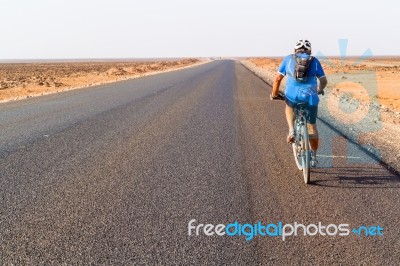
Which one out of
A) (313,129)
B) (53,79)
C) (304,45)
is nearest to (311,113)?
(313,129)

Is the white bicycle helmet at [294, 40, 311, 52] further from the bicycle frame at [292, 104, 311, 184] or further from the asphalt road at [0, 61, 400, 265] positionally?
the asphalt road at [0, 61, 400, 265]

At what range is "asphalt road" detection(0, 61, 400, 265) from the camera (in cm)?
356

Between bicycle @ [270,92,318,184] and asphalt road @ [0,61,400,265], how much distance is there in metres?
0.19

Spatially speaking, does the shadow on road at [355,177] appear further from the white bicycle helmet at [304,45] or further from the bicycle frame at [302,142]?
the white bicycle helmet at [304,45]

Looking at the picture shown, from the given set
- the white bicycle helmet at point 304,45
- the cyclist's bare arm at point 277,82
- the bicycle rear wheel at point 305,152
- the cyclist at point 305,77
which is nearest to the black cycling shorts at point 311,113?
the cyclist at point 305,77

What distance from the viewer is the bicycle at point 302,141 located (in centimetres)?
540

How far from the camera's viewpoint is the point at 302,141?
18.6ft

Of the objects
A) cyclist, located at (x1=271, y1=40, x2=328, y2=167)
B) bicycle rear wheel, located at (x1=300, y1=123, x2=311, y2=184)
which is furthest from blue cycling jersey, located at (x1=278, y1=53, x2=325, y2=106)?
bicycle rear wheel, located at (x1=300, y1=123, x2=311, y2=184)

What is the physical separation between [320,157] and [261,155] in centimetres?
101

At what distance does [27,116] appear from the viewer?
1172 cm

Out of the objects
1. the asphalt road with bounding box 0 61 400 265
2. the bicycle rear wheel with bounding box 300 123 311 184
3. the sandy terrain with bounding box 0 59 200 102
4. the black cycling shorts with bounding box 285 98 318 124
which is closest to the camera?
the asphalt road with bounding box 0 61 400 265

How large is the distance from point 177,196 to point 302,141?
201 centimetres

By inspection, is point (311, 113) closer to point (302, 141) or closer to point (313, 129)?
point (313, 129)

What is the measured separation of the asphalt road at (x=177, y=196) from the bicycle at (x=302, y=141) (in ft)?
0.61
